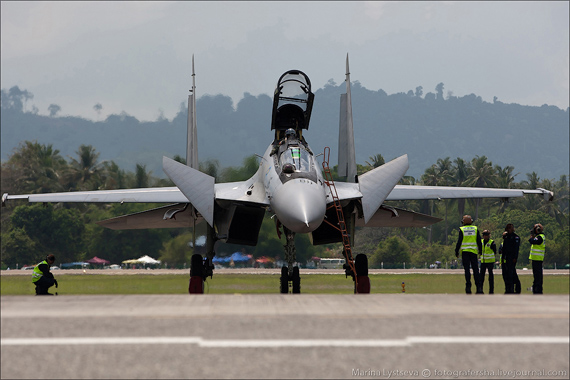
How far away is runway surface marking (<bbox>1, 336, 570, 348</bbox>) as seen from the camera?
141 inches

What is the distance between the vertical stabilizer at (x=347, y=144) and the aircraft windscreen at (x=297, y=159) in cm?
362

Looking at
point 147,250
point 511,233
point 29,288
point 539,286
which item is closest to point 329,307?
point 539,286

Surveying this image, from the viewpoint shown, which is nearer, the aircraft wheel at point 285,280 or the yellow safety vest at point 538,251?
the yellow safety vest at point 538,251

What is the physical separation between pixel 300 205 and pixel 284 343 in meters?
Answer: 9.95

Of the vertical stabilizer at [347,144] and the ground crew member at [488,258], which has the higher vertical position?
the vertical stabilizer at [347,144]

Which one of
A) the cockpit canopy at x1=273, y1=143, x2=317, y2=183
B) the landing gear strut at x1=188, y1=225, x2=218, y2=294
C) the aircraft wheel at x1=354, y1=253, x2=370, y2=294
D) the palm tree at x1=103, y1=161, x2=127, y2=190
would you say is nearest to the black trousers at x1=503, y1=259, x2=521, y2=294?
the aircraft wheel at x1=354, y1=253, x2=370, y2=294

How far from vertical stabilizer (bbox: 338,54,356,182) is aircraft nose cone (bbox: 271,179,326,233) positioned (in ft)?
15.6

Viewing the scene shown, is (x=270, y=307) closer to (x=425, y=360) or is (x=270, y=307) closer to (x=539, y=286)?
(x=425, y=360)

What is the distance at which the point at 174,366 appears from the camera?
3291 millimetres

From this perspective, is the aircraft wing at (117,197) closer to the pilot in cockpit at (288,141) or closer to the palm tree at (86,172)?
the pilot in cockpit at (288,141)

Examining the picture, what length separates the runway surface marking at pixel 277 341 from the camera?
3.59 metres

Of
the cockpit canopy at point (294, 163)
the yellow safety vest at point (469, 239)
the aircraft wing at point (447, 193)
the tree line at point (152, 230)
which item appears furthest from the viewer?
the tree line at point (152, 230)

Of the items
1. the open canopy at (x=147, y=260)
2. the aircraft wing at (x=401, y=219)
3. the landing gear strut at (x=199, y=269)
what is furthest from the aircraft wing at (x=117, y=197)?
the open canopy at (x=147, y=260)

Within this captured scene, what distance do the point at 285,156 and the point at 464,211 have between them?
68.7m
